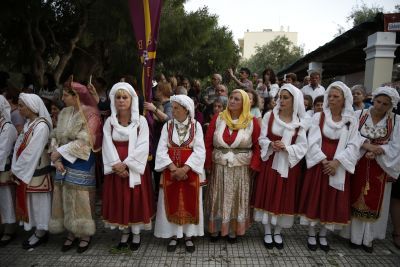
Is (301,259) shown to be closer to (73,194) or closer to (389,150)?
(389,150)

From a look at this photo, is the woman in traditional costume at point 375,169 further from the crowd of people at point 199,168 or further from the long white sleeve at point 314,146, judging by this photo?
the long white sleeve at point 314,146

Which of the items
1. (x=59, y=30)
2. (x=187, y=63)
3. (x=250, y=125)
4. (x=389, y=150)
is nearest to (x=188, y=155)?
(x=250, y=125)

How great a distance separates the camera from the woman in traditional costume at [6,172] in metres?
4.00

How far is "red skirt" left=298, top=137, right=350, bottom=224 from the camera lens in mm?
3830

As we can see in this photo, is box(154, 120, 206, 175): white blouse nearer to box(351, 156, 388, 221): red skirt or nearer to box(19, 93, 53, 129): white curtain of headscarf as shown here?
box(19, 93, 53, 129): white curtain of headscarf

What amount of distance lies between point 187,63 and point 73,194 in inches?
466

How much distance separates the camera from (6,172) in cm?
405

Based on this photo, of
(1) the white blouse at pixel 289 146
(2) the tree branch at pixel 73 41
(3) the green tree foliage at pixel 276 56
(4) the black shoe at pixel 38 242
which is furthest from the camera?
(3) the green tree foliage at pixel 276 56

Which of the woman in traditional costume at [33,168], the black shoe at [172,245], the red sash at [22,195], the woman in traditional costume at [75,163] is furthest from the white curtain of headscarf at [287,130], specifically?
the red sash at [22,195]

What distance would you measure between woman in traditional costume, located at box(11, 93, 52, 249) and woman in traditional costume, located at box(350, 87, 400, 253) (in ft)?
12.4

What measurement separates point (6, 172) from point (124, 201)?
1.59 metres

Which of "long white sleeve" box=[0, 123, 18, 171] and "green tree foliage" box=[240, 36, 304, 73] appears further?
"green tree foliage" box=[240, 36, 304, 73]

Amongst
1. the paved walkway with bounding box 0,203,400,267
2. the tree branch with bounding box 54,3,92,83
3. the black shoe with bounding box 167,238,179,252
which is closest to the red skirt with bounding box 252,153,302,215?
the paved walkway with bounding box 0,203,400,267

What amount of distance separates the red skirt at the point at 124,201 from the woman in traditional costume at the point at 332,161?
191 cm
